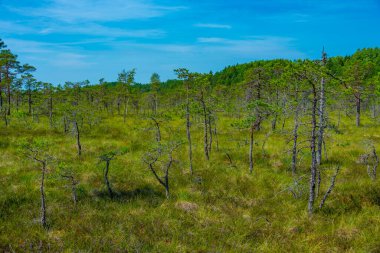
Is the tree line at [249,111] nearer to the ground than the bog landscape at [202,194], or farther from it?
farther from it

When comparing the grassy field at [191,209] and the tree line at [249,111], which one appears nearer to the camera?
the grassy field at [191,209]

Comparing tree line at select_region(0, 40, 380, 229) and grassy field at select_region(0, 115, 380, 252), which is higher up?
tree line at select_region(0, 40, 380, 229)

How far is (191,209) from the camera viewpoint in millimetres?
13531

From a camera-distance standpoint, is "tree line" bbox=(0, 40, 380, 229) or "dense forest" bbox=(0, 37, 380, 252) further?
"tree line" bbox=(0, 40, 380, 229)

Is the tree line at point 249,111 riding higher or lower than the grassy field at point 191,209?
higher

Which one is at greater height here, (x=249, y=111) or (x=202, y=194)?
(x=249, y=111)

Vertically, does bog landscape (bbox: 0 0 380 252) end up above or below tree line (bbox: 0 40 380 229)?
below

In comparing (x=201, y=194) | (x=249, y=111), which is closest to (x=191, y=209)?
(x=201, y=194)

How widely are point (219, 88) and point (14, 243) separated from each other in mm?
60842

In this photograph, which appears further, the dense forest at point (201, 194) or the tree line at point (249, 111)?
the tree line at point (249, 111)

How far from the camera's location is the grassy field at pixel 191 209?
10.3 meters

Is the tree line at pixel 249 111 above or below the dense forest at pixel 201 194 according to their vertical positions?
above

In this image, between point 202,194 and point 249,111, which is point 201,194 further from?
point 249,111

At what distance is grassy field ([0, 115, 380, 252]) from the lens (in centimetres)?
1030
